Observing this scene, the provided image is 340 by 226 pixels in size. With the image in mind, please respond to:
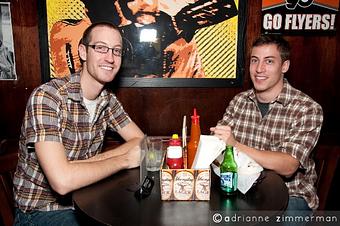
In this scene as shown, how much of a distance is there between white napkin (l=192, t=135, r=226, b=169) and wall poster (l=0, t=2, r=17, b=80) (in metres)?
1.71

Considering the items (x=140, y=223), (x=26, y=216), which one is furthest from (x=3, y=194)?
(x=140, y=223)

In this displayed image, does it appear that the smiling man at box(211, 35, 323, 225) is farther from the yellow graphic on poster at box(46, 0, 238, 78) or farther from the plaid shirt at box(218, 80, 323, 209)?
the yellow graphic on poster at box(46, 0, 238, 78)

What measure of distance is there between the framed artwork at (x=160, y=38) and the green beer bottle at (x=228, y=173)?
3.84 feet

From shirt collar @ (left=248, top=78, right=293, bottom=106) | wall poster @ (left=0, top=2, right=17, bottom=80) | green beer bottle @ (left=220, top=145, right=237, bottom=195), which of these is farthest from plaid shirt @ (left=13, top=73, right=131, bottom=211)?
shirt collar @ (left=248, top=78, right=293, bottom=106)

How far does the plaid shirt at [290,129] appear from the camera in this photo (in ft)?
6.42

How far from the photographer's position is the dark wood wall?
2.54 meters

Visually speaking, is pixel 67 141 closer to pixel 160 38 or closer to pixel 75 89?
pixel 75 89

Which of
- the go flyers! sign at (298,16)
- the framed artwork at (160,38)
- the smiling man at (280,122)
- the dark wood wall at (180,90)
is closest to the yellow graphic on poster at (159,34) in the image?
the framed artwork at (160,38)

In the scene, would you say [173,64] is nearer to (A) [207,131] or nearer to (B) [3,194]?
(A) [207,131]

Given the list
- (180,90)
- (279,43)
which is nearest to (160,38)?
(180,90)

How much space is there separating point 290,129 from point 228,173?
2.41 ft

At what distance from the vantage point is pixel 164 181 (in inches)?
57.2

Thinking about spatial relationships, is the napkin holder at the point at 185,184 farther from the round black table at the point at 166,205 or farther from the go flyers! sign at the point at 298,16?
the go flyers! sign at the point at 298,16

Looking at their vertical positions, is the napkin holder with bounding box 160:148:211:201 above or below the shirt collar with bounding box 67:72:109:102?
below
